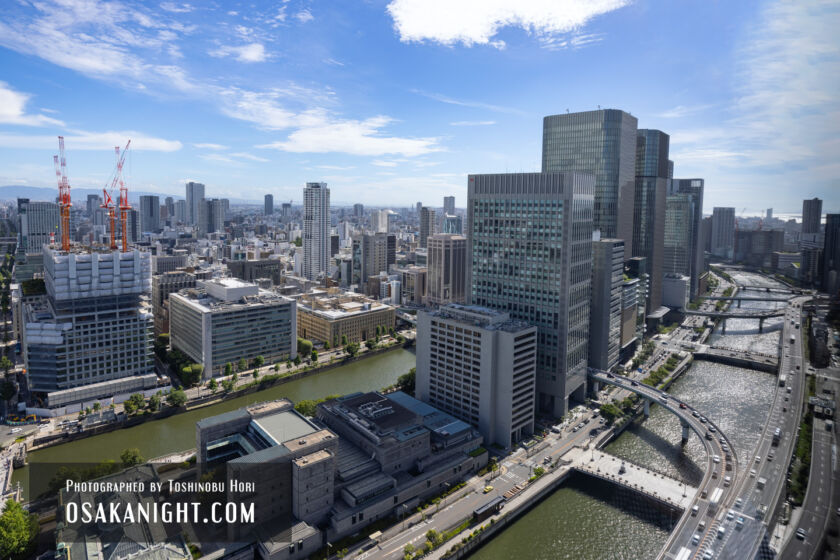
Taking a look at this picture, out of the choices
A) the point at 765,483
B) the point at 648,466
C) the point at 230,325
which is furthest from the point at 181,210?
the point at 765,483

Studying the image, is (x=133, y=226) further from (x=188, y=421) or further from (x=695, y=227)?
(x=695, y=227)

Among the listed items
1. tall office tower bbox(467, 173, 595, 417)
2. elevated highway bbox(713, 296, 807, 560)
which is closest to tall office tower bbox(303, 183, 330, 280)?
tall office tower bbox(467, 173, 595, 417)

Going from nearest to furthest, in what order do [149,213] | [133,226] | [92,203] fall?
[133,226] → [149,213] → [92,203]

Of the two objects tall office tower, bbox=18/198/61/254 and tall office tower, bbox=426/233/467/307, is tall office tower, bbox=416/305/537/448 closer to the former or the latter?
tall office tower, bbox=426/233/467/307

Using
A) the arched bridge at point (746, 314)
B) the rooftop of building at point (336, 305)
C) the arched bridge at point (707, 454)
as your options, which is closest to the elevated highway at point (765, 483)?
the arched bridge at point (707, 454)

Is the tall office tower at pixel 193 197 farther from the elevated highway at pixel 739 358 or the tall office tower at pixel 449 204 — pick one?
the elevated highway at pixel 739 358

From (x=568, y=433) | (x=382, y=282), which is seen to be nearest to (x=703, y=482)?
(x=568, y=433)

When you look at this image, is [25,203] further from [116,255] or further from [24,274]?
[116,255]
